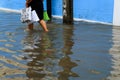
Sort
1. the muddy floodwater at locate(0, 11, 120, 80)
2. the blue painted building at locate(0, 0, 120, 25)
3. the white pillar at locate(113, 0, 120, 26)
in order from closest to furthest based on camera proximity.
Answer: the muddy floodwater at locate(0, 11, 120, 80)
the white pillar at locate(113, 0, 120, 26)
the blue painted building at locate(0, 0, 120, 25)

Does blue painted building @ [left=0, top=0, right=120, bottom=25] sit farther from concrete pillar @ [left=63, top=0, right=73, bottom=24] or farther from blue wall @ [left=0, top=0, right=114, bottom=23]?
concrete pillar @ [left=63, top=0, right=73, bottom=24]

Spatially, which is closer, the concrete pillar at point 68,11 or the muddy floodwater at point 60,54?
the muddy floodwater at point 60,54

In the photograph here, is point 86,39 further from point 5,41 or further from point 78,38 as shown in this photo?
point 5,41

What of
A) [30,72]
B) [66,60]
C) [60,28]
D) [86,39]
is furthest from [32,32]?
[30,72]

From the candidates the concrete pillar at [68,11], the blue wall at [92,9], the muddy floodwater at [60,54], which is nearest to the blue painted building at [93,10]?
the blue wall at [92,9]

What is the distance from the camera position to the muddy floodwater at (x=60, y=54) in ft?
16.5

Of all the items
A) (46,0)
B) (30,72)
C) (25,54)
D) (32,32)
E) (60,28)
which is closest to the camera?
(30,72)

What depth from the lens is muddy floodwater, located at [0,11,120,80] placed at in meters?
5.04

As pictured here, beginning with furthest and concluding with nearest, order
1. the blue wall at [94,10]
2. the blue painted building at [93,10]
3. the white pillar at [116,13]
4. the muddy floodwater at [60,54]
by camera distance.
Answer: the blue wall at [94,10] → the blue painted building at [93,10] → the white pillar at [116,13] → the muddy floodwater at [60,54]

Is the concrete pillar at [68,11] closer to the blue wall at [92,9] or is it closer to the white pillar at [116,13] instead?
the blue wall at [92,9]

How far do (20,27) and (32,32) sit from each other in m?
1.15

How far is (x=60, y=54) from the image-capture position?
6.38 metres

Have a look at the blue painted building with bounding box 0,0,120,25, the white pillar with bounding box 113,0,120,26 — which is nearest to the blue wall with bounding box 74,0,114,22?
the blue painted building with bounding box 0,0,120,25

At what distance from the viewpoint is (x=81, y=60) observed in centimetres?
591
